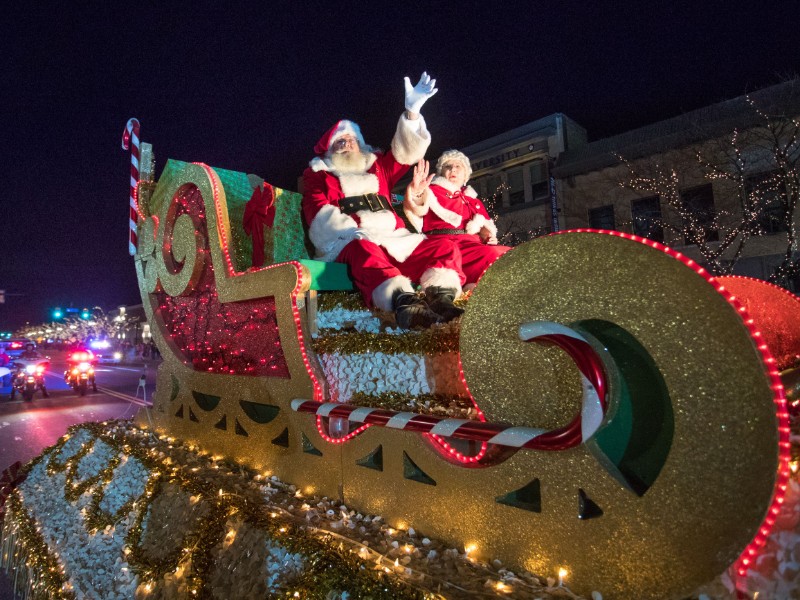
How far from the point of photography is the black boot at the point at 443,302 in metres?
2.00

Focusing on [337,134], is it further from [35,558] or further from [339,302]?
[35,558]

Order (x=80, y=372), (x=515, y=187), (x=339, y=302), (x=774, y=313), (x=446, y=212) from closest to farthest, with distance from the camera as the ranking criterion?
1. (x=774, y=313)
2. (x=339, y=302)
3. (x=446, y=212)
4. (x=80, y=372)
5. (x=515, y=187)

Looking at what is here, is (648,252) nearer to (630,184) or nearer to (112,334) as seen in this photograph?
(630,184)

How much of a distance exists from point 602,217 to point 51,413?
15351 mm

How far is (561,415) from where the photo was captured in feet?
4.37

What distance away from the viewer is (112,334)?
158ft

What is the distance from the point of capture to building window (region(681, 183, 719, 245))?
11.9 m

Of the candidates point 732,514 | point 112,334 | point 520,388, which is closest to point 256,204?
point 520,388

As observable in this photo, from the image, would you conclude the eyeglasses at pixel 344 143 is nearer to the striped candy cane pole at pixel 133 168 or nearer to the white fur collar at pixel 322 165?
the white fur collar at pixel 322 165

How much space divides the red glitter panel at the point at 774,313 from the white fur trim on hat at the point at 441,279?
125 centimetres

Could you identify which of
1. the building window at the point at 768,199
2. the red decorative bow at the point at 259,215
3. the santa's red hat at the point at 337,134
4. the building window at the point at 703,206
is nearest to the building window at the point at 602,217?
the building window at the point at 703,206

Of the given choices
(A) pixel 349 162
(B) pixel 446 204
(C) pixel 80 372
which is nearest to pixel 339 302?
(A) pixel 349 162

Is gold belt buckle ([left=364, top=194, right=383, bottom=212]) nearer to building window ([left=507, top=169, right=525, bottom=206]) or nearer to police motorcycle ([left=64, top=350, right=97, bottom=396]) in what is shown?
police motorcycle ([left=64, top=350, right=97, bottom=396])

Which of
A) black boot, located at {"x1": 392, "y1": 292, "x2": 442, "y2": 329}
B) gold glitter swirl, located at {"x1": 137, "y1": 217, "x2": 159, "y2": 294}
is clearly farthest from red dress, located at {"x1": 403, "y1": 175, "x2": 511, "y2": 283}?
gold glitter swirl, located at {"x1": 137, "y1": 217, "x2": 159, "y2": 294}
